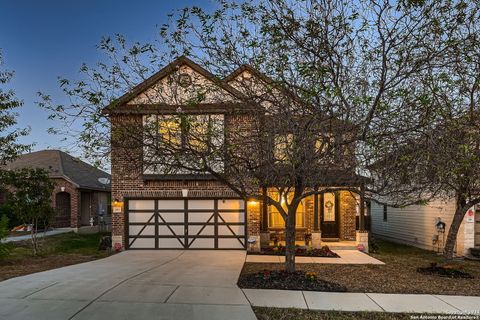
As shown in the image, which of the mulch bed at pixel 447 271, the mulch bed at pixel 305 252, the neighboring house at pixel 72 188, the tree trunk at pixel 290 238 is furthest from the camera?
the neighboring house at pixel 72 188

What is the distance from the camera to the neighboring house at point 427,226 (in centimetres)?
1521

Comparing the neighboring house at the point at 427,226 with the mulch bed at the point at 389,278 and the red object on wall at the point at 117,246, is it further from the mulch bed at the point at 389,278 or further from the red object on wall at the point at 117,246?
the red object on wall at the point at 117,246

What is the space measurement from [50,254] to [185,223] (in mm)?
5069

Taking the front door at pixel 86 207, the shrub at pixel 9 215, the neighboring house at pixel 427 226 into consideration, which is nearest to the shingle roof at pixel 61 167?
the front door at pixel 86 207

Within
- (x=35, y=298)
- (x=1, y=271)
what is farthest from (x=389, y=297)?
(x=1, y=271)

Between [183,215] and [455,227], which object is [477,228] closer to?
[455,227]

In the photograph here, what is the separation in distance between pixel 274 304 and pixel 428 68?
579 centimetres

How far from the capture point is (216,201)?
1595 cm

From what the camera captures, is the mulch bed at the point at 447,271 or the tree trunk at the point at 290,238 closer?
the tree trunk at the point at 290,238

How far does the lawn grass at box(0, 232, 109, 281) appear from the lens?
11.2 meters

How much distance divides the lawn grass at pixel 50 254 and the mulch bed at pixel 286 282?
6.01 metres

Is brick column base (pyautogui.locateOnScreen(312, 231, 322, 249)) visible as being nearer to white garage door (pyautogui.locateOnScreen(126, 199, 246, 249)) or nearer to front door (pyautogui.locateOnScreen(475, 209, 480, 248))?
white garage door (pyautogui.locateOnScreen(126, 199, 246, 249))

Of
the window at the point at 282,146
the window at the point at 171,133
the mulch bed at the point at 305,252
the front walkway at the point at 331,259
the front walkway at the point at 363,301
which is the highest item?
the window at the point at 171,133

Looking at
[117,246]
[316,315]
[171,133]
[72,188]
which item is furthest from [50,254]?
[316,315]
